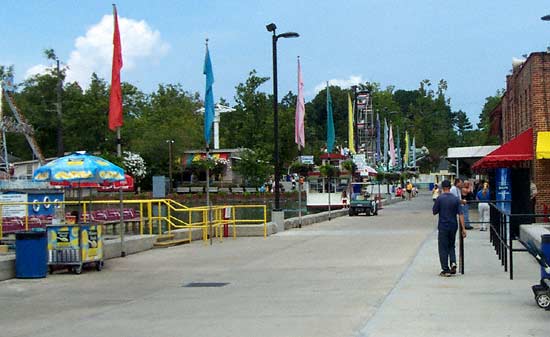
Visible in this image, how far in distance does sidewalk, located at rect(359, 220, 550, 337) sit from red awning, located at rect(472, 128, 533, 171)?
9.85 metres

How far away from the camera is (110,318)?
1105cm

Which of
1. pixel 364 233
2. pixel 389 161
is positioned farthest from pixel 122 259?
pixel 389 161

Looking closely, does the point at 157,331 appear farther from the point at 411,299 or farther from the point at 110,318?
the point at 411,299

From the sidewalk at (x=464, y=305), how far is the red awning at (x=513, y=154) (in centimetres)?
985

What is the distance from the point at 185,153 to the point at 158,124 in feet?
37.3

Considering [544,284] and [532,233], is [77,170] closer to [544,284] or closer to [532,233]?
[532,233]

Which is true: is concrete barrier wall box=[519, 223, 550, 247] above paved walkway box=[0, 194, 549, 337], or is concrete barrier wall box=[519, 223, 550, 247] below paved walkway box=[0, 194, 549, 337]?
above

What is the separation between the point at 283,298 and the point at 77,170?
750cm

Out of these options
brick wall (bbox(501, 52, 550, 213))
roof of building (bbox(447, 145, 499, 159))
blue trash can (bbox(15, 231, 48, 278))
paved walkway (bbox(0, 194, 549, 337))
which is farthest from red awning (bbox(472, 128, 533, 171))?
roof of building (bbox(447, 145, 499, 159))

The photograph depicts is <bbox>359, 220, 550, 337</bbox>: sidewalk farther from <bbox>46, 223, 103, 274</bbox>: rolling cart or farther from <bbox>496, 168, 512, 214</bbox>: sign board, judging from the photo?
<bbox>496, 168, 512, 214</bbox>: sign board

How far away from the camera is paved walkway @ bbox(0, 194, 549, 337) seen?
32.5ft

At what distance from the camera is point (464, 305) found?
11.2 m

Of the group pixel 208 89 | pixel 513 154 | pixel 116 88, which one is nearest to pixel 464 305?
pixel 116 88

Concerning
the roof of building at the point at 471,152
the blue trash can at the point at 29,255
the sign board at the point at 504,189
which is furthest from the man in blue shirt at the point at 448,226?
the roof of building at the point at 471,152
